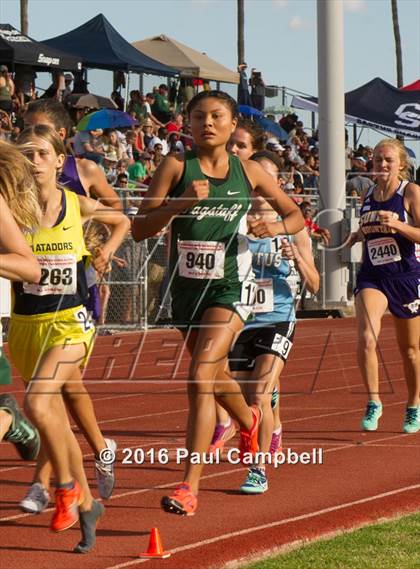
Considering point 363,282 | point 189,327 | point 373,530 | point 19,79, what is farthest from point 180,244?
point 19,79

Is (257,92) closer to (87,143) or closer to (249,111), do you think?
(249,111)

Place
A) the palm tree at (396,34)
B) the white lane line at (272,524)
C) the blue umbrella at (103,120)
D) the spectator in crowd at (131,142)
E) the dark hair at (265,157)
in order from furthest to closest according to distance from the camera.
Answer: the palm tree at (396,34)
the spectator in crowd at (131,142)
the blue umbrella at (103,120)
the dark hair at (265,157)
the white lane line at (272,524)

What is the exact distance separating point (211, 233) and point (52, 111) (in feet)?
4.72

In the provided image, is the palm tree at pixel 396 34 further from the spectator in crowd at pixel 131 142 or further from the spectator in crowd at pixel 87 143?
the spectator in crowd at pixel 87 143

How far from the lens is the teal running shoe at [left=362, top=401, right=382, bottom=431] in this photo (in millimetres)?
10461

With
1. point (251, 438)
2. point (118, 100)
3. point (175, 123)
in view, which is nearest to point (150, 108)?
point (118, 100)

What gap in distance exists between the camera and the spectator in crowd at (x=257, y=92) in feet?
105

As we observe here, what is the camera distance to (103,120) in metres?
22.9

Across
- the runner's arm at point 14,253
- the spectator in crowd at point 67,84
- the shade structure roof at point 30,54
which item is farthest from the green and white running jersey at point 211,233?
the spectator in crowd at point 67,84

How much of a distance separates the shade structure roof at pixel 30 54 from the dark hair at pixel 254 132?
15.5 metres

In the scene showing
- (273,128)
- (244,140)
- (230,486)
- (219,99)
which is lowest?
(230,486)

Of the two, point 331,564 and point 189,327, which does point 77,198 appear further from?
point 331,564

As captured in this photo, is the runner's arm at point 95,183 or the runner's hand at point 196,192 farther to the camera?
the runner's arm at point 95,183

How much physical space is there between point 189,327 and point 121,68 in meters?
20.2
